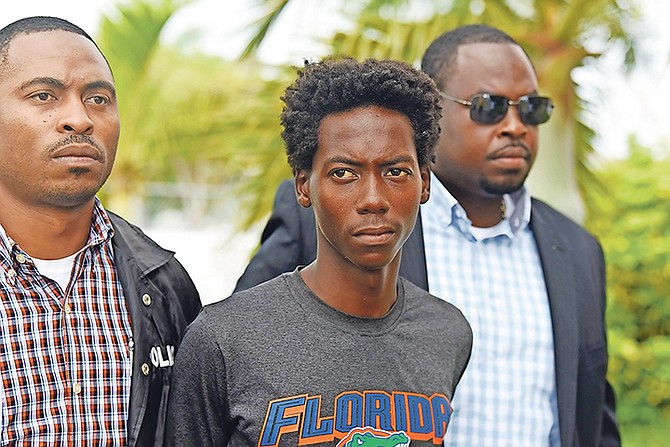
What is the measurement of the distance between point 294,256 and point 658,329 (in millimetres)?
5047

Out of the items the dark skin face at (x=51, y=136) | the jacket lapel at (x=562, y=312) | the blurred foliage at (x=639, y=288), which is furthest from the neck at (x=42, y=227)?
the blurred foliage at (x=639, y=288)

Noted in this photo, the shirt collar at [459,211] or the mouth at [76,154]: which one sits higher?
the mouth at [76,154]

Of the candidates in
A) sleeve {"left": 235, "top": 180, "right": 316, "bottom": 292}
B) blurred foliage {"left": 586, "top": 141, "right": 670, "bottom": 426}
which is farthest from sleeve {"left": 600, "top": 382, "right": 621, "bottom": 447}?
blurred foliage {"left": 586, "top": 141, "right": 670, "bottom": 426}

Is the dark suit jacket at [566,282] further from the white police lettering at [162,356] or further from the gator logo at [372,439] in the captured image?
the gator logo at [372,439]

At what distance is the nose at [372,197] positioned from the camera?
234cm

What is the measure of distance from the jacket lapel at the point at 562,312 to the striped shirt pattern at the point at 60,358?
143 centimetres

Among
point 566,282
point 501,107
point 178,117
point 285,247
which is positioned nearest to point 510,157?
point 501,107

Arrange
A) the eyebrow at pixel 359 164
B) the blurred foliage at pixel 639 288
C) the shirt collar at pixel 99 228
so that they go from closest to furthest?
1. the eyebrow at pixel 359 164
2. the shirt collar at pixel 99 228
3. the blurred foliage at pixel 639 288

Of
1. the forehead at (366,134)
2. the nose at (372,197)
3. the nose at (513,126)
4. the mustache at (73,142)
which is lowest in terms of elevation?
the nose at (372,197)

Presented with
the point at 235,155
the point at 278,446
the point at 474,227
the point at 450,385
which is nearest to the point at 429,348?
the point at 450,385

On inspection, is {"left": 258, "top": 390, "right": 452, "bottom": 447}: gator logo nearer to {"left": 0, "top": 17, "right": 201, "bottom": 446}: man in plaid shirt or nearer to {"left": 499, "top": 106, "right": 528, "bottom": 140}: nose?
{"left": 0, "top": 17, "right": 201, "bottom": 446}: man in plaid shirt

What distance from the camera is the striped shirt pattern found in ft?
7.45

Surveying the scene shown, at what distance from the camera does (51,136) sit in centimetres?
234

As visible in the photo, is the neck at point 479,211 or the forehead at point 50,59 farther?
the neck at point 479,211
